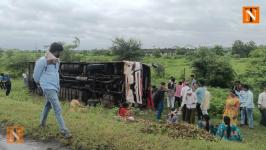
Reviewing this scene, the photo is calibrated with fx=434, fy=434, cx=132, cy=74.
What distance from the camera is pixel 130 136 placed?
827 centimetres

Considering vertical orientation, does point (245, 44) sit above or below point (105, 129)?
above

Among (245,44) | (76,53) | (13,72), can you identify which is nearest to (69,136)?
(76,53)

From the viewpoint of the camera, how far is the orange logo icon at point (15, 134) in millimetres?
8634

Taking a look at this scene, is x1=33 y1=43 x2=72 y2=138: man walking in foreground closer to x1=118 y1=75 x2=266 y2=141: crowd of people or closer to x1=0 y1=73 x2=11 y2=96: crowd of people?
x1=118 y1=75 x2=266 y2=141: crowd of people

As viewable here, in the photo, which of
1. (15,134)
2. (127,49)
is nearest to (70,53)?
(127,49)

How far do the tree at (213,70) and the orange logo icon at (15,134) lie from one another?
17.0 meters

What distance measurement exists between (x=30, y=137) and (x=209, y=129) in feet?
18.1

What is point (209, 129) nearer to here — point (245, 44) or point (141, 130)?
point (141, 130)

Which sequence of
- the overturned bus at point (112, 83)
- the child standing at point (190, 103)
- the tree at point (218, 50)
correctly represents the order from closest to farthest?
the child standing at point (190, 103), the overturned bus at point (112, 83), the tree at point (218, 50)

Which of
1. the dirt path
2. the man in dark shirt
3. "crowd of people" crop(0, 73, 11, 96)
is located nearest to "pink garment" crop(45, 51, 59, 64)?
the dirt path

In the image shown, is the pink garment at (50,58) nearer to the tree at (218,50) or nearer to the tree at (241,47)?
the tree at (218,50)

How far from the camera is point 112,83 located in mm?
19984

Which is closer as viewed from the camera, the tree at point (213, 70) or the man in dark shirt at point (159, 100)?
the man in dark shirt at point (159, 100)

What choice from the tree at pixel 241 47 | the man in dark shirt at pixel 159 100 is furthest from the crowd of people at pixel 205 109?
the tree at pixel 241 47
